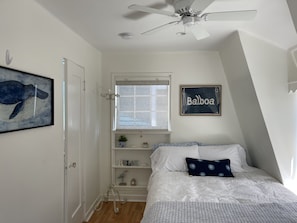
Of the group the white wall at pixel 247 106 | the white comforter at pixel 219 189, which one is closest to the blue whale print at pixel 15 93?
the white comforter at pixel 219 189

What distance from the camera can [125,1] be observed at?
6.34 ft

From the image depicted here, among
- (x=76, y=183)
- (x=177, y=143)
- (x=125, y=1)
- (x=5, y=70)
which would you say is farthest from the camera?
(x=177, y=143)

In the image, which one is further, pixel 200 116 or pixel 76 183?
pixel 200 116

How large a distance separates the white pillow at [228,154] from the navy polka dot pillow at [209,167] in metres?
0.15

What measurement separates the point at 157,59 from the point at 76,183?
7.12 feet

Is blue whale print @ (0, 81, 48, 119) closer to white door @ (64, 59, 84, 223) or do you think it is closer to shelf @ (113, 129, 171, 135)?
white door @ (64, 59, 84, 223)

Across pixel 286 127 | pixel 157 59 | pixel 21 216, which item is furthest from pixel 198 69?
pixel 21 216

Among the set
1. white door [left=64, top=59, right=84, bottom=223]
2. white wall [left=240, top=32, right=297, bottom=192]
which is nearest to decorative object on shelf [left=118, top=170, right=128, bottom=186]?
white door [left=64, top=59, right=84, bottom=223]

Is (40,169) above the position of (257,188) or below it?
above

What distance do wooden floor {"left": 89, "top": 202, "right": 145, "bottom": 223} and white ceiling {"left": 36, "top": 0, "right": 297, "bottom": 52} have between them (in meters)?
2.38

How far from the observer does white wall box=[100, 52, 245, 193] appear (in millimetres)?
3732

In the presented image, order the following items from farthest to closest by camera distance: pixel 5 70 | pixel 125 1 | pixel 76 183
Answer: pixel 76 183 < pixel 125 1 < pixel 5 70

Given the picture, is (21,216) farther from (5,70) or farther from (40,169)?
(5,70)

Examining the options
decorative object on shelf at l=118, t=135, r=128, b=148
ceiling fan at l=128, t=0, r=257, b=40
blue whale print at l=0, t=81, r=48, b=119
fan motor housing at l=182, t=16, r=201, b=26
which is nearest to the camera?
blue whale print at l=0, t=81, r=48, b=119
